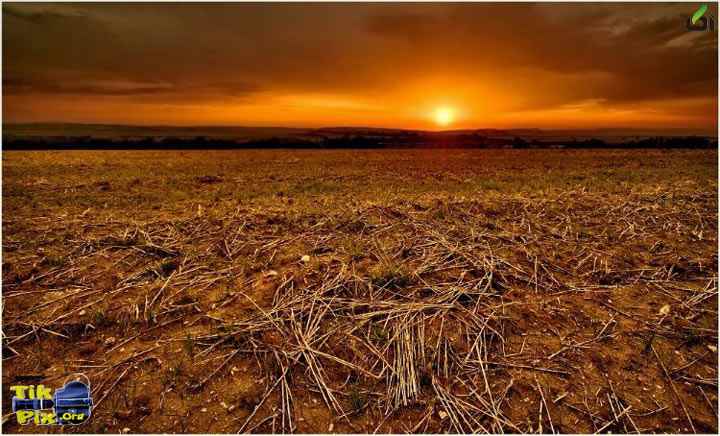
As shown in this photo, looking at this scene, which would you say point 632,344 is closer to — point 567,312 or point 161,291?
point 567,312

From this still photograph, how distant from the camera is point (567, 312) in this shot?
3.29m

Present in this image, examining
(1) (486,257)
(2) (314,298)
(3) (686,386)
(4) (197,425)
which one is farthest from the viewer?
(1) (486,257)

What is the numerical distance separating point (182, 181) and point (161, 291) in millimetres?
8293

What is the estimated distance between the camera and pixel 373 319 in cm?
319

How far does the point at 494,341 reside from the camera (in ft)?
9.77

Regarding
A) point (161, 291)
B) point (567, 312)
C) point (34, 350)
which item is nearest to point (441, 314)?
point (567, 312)

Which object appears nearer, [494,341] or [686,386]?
[686,386]

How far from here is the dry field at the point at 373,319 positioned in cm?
244

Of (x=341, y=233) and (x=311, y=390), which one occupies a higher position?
(x=341, y=233)

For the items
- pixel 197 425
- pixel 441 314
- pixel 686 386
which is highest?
pixel 441 314

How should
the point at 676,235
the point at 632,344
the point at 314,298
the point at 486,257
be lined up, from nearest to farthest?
the point at 632,344, the point at 314,298, the point at 486,257, the point at 676,235

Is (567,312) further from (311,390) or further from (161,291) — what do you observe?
(161,291)

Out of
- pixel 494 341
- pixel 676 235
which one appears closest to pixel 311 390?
pixel 494 341

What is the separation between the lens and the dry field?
244 cm
